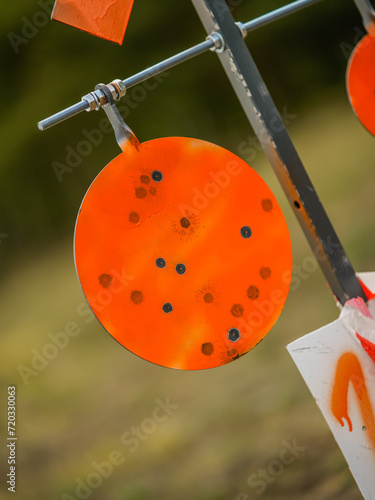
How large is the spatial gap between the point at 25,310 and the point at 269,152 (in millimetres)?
1118

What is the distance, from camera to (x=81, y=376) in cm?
190

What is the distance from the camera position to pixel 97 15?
1.11m

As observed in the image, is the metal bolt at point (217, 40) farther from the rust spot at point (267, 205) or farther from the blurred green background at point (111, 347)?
the blurred green background at point (111, 347)

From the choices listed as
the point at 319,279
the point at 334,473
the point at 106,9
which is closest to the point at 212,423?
the point at 334,473

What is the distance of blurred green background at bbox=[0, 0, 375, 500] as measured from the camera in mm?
1851

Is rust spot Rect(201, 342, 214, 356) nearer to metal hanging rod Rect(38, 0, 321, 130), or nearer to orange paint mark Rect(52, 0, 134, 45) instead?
metal hanging rod Rect(38, 0, 321, 130)

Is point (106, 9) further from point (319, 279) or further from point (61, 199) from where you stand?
point (319, 279)

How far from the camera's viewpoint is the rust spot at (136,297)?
1.00m

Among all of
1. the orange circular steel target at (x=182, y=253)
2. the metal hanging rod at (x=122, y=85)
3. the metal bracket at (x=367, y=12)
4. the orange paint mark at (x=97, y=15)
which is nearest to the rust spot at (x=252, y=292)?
the orange circular steel target at (x=182, y=253)

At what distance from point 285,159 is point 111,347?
3.53ft

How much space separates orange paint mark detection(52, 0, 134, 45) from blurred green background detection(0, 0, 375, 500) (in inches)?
34.2

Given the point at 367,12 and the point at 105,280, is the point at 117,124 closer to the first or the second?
the point at 105,280

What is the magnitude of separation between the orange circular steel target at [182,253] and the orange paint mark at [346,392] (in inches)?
6.1

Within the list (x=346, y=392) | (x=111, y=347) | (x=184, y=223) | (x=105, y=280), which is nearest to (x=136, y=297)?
(x=105, y=280)
